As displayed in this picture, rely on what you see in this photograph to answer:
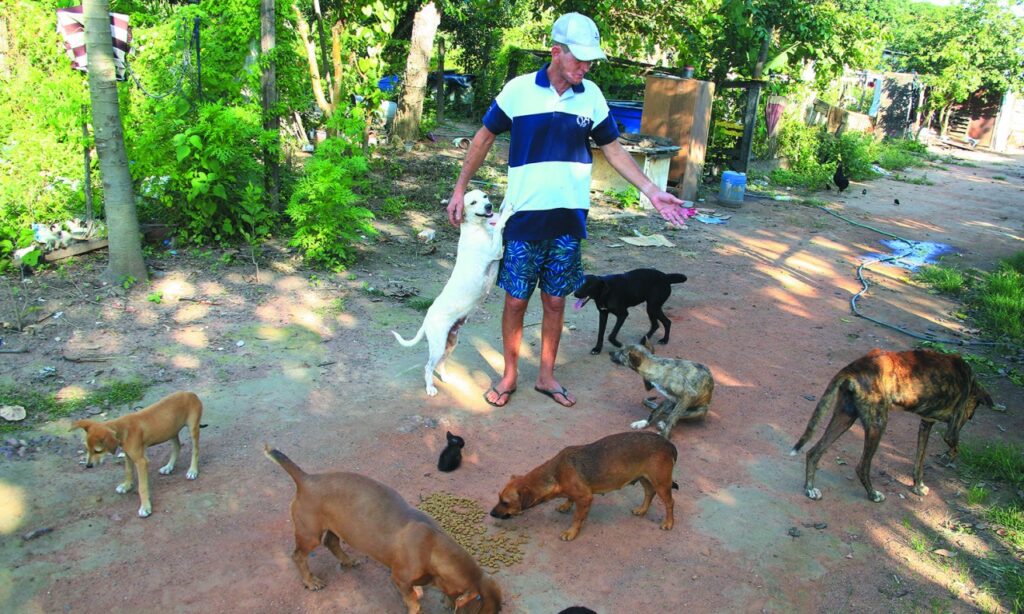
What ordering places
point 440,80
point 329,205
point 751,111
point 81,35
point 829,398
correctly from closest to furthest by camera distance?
1. point 829,398
2. point 81,35
3. point 329,205
4. point 751,111
5. point 440,80

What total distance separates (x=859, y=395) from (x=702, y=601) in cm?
173

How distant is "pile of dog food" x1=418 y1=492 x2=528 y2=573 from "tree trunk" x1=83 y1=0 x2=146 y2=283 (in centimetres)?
441

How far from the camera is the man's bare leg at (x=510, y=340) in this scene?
5.18 metres

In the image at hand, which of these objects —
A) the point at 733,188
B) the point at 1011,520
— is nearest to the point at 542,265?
the point at 1011,520

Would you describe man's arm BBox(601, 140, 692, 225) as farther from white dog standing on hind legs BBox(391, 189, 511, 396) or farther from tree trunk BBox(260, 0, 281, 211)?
tree trunk BBox(260, 0, 281, 211)

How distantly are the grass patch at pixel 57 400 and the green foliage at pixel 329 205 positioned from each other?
2921mm

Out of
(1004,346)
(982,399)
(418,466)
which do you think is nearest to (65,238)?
(418,466)

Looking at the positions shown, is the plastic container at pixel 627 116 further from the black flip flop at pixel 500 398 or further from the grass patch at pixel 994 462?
the grass patch at pixel 994 462

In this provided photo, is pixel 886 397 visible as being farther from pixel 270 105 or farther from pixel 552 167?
pixel 270 105

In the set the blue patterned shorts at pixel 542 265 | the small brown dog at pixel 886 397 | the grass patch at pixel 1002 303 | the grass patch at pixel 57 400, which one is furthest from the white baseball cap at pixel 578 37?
the grass patch at pixel 1002 303

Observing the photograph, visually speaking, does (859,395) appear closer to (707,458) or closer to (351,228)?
(707,458)

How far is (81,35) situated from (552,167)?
5.08 meters

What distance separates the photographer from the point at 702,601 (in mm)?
3463

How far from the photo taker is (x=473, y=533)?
12.6 feet
